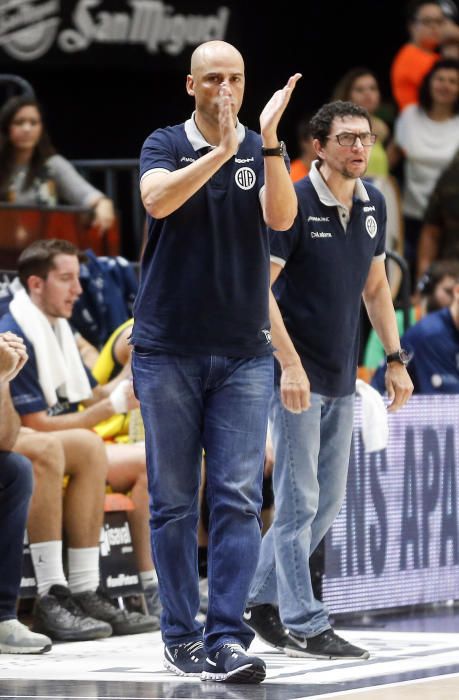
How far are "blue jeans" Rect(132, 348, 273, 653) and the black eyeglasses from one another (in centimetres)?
114

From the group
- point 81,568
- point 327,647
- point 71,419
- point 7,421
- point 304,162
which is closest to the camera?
point 327,647

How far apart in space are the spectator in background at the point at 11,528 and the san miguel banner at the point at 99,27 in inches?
216

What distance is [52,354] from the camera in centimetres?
686

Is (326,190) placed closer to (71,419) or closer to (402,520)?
(71,419)

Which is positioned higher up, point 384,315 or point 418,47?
point 418,47

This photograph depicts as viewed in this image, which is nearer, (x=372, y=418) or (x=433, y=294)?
(x=372, y=418)

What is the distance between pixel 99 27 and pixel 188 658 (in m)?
7.14

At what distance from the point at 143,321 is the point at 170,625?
94 centimetres

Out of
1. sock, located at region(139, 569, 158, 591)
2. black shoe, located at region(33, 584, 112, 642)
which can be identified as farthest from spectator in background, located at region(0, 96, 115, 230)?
black shoe, located at region(33, 584, 112, 642)

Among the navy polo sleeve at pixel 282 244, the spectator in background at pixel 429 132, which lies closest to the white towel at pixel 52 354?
the navy polo sleeve at pixel 282 244

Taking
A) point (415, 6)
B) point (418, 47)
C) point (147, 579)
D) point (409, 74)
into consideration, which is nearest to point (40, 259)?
point (147, 579)

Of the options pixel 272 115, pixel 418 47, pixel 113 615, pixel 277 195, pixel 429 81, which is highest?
pixel 418 47

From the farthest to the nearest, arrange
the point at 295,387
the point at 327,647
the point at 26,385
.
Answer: the point at 26,385, the point at 327,647, the point at 295,387

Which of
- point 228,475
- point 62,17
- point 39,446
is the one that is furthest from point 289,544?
point 62,17
